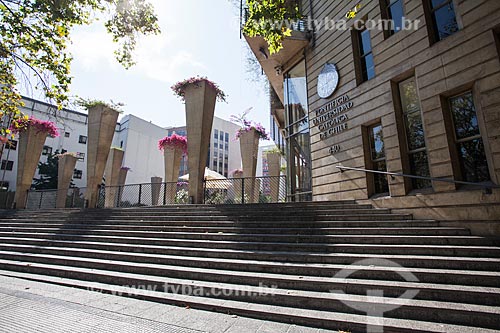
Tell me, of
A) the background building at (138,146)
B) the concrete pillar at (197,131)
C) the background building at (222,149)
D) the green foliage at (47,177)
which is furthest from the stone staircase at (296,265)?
the background building at (222,149)

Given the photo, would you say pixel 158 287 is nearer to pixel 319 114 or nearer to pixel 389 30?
pixel 319 114

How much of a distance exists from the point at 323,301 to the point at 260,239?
8.39ft

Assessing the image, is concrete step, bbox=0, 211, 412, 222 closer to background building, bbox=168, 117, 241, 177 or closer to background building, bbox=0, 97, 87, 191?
background building, bbox=0, 97, 87, 191

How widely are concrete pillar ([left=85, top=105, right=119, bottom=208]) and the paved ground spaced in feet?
35.8

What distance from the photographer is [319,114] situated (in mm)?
11195

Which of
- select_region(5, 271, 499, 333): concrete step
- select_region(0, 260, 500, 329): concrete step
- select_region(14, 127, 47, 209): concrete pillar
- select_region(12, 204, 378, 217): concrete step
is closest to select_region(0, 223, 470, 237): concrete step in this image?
select_region(12, 204, 378, 217): concrete step

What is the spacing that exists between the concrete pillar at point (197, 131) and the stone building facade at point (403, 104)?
451cm

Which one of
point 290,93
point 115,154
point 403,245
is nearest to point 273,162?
point 290,93

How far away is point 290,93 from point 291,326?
12.3 meters

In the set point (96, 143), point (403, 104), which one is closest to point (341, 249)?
point (403, 104)

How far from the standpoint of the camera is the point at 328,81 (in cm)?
1080

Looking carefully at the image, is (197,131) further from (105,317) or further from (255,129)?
Result: (105,317)

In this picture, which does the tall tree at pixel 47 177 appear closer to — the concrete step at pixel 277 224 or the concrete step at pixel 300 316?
the concrete step at pixel 277 224

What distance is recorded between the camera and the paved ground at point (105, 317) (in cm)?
327
